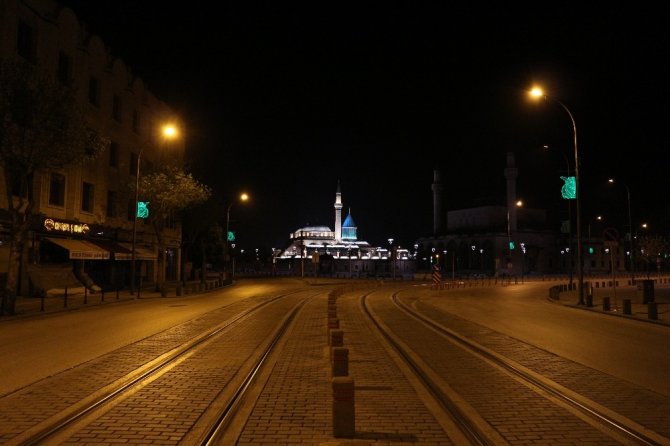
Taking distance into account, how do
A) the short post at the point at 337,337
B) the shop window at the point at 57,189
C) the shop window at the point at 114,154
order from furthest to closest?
the shop window at the point at 114,154, the shop window at the point at 57,189, the short post at the point at 337,337

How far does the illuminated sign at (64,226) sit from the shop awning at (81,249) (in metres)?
0.56

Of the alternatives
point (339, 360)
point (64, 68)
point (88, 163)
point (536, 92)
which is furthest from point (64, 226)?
point (339, 360)

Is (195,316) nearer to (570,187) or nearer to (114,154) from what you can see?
(570,187)

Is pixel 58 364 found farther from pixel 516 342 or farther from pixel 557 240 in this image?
pixel 557 240

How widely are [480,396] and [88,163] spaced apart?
33.6 metres

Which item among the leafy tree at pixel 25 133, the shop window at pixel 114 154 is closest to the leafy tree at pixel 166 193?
the shop window at pixel 114 154

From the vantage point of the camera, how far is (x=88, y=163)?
119 feet

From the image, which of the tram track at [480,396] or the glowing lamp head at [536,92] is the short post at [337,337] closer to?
the tram track at [480,396]

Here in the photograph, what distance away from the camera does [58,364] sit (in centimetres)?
1121

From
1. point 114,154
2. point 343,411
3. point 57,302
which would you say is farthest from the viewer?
point 114,154

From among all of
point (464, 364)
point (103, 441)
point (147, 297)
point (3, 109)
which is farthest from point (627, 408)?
point (147, 297)

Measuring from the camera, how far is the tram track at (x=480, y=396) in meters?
6.56

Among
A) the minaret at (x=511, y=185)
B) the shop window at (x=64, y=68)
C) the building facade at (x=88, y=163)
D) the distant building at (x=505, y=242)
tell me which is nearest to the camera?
the building facade at (x=88, y=163)

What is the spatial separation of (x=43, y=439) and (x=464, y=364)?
7.71 m
